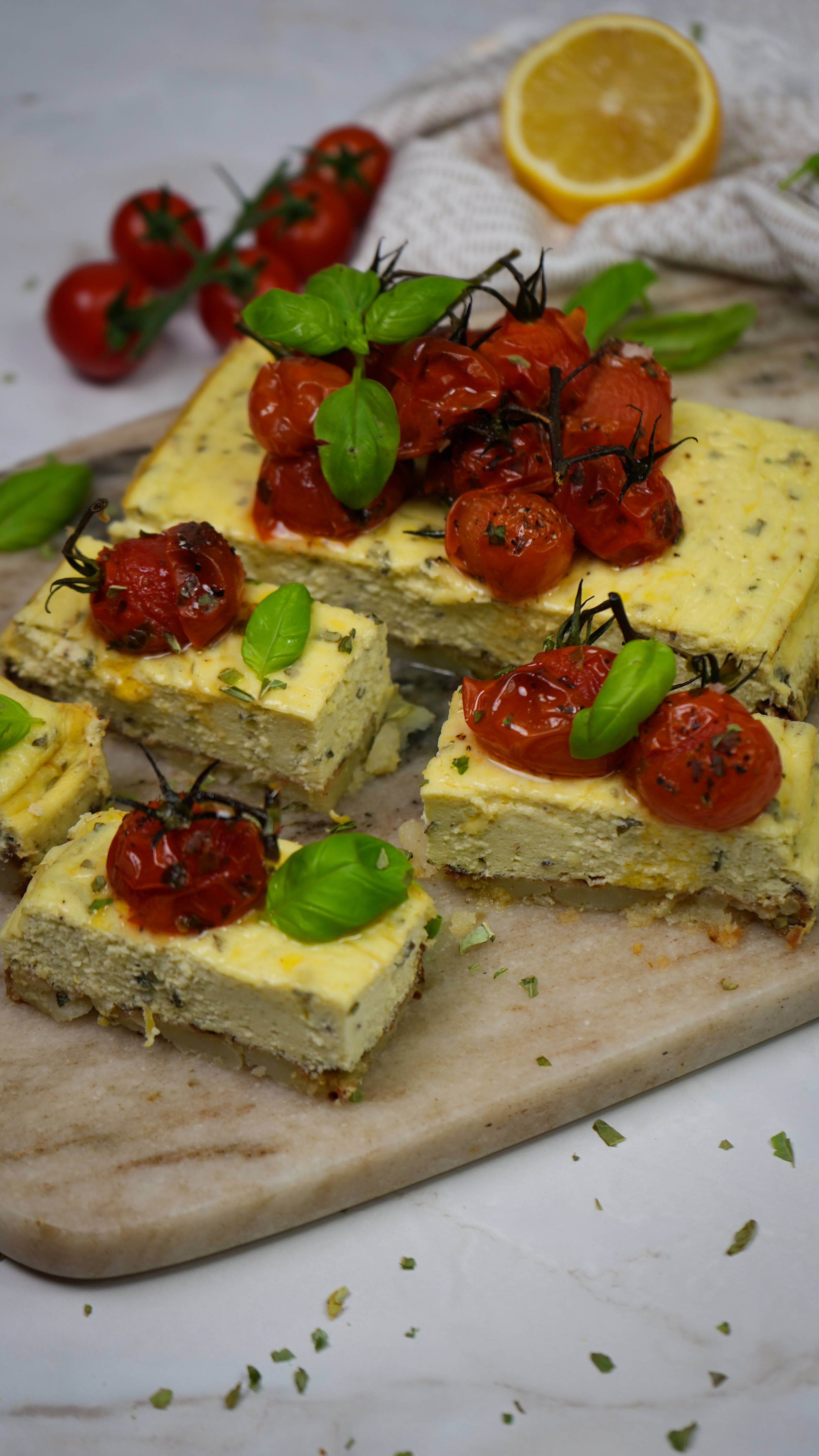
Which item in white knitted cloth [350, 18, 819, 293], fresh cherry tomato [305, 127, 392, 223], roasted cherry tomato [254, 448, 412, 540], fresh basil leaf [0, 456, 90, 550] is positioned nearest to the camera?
roasted cherry tomato [254, 448, 412, 540]

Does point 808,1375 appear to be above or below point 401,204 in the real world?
below

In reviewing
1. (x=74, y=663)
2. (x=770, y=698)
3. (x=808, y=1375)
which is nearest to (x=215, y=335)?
(x=74, y=663)

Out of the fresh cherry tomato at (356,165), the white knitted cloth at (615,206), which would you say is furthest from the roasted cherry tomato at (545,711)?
the fresh cherry tomato at (356,165)

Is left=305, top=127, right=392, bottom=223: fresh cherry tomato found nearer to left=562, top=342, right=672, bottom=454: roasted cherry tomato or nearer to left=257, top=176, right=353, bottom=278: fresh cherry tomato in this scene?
left=257, top=176, right=353, bottom=278: fresh cherry tomato

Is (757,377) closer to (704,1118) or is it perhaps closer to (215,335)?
(215,335)

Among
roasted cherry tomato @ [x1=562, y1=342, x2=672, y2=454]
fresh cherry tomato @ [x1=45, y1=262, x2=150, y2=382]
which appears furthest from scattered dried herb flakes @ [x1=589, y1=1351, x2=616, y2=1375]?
fresh cherry tomato @ [x1=45, y1=262, x2=150, y2=382]

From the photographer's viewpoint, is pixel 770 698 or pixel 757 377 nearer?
pixel 770 698

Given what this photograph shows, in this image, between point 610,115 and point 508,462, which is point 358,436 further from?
point 610,115
